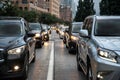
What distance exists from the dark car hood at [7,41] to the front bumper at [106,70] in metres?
3.13

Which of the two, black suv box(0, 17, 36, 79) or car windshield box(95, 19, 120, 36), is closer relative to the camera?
car windshield box(95, 19, 120, 36)

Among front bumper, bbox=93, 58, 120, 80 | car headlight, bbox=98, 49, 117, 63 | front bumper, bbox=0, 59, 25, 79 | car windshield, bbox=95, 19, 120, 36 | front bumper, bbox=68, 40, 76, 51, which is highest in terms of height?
car windshield, bbox=95, 19, 120, 36

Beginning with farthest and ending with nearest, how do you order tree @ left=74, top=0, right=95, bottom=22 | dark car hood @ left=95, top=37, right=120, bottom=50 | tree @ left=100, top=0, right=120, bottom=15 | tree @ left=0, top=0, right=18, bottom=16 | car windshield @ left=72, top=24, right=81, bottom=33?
tree @ left=74, top=0, right=95, bottom=22, tree @ left=0, top=0, right=18, bottom=16, tree @ left=100, top=0, right=120, bottom=15, car windshield @ left=72, top=24, right=81, bottom=33, dark car hood @ left=95, top=37, right=120, bottom=50

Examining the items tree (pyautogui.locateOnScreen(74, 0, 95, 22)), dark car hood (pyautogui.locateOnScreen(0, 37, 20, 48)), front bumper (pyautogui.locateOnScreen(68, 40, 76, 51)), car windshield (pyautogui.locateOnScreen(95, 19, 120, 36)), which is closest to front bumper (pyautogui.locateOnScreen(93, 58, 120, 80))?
car windshield (pyautogui.locateOnScreen(95, 19, 120, 36))

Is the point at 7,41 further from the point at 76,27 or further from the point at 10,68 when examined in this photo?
the point at 76,27

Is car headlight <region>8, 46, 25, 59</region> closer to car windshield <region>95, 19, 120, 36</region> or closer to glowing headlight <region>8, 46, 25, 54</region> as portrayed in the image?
glowing headlight <region>8, 46, 25, 54</region>

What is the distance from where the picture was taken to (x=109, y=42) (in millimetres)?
8094

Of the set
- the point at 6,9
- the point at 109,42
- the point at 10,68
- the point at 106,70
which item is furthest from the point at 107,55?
the point at 6,9

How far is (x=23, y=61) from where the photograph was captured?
9805 mm

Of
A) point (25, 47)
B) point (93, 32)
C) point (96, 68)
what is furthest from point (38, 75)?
point (96, 68)

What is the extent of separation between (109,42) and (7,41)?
3.26 m

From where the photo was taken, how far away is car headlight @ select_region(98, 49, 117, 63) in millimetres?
7379

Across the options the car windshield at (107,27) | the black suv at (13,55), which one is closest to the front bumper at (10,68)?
the black suv at (13,55)

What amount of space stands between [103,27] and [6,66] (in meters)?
2.68
